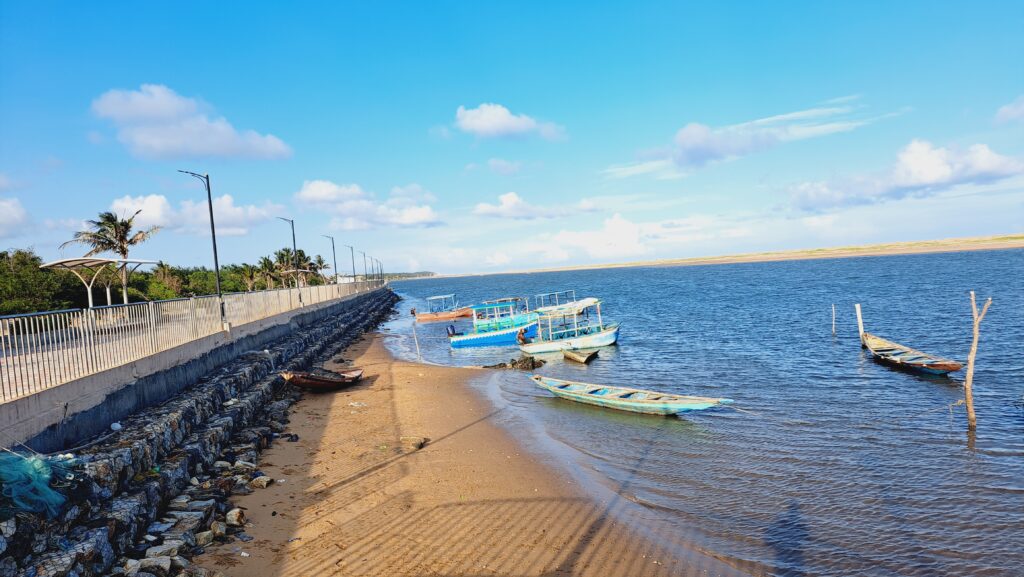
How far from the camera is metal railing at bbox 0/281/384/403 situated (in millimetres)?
8953

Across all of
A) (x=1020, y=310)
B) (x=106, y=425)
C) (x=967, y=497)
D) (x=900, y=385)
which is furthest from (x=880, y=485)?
(x=1020, y=310)

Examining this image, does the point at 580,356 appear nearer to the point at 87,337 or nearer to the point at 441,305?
the point at 87,337

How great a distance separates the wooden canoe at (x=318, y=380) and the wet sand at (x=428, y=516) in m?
3.84

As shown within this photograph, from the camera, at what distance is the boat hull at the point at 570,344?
3384 cm

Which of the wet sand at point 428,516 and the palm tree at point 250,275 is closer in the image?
the wet sand at point 428,516

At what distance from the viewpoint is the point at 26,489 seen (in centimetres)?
681

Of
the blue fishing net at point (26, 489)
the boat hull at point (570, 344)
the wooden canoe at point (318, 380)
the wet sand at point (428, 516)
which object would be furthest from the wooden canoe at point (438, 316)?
A: the blue fishing net at point (26, 489)

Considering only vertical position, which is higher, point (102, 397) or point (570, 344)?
point (102, 397)

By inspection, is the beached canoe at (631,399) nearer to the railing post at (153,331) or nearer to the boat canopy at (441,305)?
the railing post at (153,331)

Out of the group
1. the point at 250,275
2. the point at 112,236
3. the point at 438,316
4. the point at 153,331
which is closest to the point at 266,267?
the point at 250,275

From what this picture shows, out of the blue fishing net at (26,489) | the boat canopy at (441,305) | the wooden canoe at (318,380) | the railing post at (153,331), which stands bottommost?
the boat canopy at (441,305)

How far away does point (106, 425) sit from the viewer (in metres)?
10.9

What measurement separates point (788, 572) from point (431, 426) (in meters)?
10.8

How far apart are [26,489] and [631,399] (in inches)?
618
